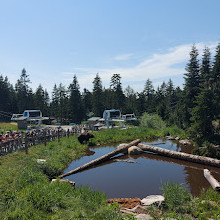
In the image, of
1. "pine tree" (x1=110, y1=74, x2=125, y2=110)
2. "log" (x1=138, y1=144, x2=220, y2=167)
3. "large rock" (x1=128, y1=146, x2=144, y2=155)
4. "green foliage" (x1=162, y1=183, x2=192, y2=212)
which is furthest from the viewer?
"pine tree" (x1=110, y1=74, x2=125, y2=110)

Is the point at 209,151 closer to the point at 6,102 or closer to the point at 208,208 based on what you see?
the point at 208,208

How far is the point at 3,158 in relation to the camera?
15.4 meters

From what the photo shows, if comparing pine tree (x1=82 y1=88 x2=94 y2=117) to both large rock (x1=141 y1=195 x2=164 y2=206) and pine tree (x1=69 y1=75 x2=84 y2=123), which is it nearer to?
pine tree (x1=69 y1=75 x2=84 y2=123)

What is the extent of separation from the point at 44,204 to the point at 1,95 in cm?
7077

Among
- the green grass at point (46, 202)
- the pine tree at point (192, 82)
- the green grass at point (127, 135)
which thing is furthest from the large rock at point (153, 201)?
the pine tree at point (192, 82)

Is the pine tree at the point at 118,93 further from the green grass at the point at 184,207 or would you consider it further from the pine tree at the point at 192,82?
the green grass at the point at 184,207

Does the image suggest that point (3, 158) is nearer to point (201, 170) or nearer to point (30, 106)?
point (201, 170)

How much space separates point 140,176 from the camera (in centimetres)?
1347

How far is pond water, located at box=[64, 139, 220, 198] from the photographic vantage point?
36.8 feet

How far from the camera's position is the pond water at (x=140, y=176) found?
1122 centimetres

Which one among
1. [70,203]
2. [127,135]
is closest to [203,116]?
[127,135]

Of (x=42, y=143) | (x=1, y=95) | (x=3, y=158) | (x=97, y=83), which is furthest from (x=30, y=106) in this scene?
(x=3, y=158)

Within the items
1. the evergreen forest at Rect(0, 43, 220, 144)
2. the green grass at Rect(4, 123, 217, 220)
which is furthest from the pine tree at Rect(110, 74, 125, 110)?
the green grass at Rect(4, 123, 217, 220)

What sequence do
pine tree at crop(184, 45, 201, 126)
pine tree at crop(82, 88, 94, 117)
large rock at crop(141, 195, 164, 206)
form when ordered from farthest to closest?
pine tree at crop(82, 88, 94, 117) → pine tree at crop(184, 45, 201, 126) → large rock at crop(141, 195, 164, 206)
